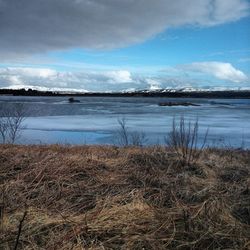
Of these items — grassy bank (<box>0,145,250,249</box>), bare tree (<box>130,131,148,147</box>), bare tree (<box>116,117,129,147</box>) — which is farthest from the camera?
bare tree (<box>116,117,129,147</box>)

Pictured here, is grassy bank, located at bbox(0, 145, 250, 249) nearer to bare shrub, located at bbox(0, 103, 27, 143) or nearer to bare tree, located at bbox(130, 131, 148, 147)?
bare tree, located at bbox(130, 131, 148, 147)

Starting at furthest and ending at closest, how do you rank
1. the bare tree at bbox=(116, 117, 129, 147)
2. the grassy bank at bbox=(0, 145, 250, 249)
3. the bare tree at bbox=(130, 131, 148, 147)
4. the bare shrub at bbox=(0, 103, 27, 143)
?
the bare shrub at bbox=(0, 103, 27, 143), the bare tree at bbox=(116, 117, 129, 147), the bare tree at bbox=(130, 131, 148, 147), the grassy bank at bbox=(0, 145, 250, 249)

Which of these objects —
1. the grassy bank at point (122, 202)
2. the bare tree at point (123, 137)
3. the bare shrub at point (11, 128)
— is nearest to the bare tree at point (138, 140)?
the bare tree at point (123, 137)

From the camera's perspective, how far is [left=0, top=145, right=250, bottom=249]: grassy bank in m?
3.96

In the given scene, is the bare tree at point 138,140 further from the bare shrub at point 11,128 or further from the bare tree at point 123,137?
Answer: the bare shrub at point 11,128

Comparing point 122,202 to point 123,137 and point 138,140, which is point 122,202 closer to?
point 138,140

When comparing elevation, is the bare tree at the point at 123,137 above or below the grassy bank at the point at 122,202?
below

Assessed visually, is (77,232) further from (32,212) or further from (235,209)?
(235,209)

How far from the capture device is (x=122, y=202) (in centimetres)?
518

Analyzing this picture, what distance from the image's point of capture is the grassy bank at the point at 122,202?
13.0ft

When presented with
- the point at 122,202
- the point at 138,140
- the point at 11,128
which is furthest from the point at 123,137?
the point at 122,202

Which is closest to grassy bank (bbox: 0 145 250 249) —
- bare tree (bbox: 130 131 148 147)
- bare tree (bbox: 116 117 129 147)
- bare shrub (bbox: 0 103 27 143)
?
bare tree (bbox: 116 117 129 147)

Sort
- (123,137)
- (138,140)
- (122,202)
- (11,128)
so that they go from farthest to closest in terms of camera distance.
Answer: (123,137), (11,128), (138,140), (122,202)

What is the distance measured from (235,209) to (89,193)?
5.98 ft
